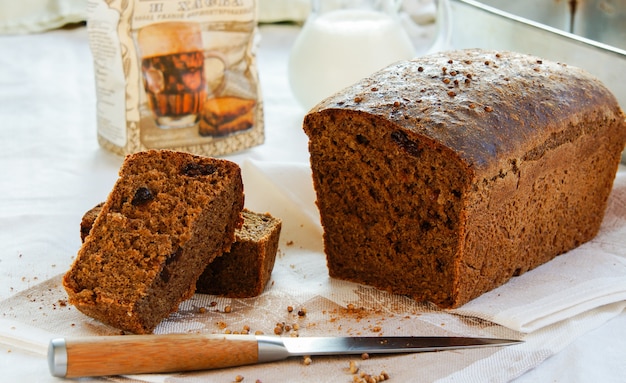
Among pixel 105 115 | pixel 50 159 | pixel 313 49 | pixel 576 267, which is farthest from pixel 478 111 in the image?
pixel 50 159

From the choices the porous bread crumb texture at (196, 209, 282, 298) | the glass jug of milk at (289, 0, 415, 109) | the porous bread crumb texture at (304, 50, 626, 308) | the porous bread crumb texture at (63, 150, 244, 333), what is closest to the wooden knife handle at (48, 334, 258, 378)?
the porous bread crumb texture at (63, 150, 244, 333)

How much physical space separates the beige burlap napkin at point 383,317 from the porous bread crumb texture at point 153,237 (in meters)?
0.10

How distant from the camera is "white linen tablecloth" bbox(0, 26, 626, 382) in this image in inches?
73.1

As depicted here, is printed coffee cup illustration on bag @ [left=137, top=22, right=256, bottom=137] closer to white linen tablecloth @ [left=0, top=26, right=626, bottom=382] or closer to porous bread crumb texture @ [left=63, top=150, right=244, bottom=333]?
white linen tablecloth @ [left=0, top=26, right=626, bottom=382]

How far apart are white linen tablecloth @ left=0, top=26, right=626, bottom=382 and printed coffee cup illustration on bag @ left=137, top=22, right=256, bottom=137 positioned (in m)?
0.23

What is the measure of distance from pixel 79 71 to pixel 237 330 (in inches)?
93.6

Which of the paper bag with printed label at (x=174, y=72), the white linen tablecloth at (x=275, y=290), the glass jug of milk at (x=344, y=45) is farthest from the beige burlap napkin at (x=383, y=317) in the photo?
the glass jug of milk at (x=344, y=45)

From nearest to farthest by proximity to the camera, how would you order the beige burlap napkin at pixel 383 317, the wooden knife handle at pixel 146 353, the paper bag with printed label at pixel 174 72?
the wooden knife handle at pixel 146 353 → the beige burlap napkin at pixel 383 317 → the paper bag with printed label at pixel 174 72

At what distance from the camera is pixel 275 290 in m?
2.22

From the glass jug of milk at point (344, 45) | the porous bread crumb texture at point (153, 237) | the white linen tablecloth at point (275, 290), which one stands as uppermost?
the glass jug of milk at point (344, 45)

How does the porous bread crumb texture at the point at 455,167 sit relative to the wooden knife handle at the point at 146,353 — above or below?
above

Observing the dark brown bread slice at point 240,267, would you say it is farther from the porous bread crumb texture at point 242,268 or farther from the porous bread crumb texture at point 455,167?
the porous bread crumb texture at point 455,167

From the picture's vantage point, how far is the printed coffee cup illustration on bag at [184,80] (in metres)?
2.83

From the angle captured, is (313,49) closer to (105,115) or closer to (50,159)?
(105,115)
